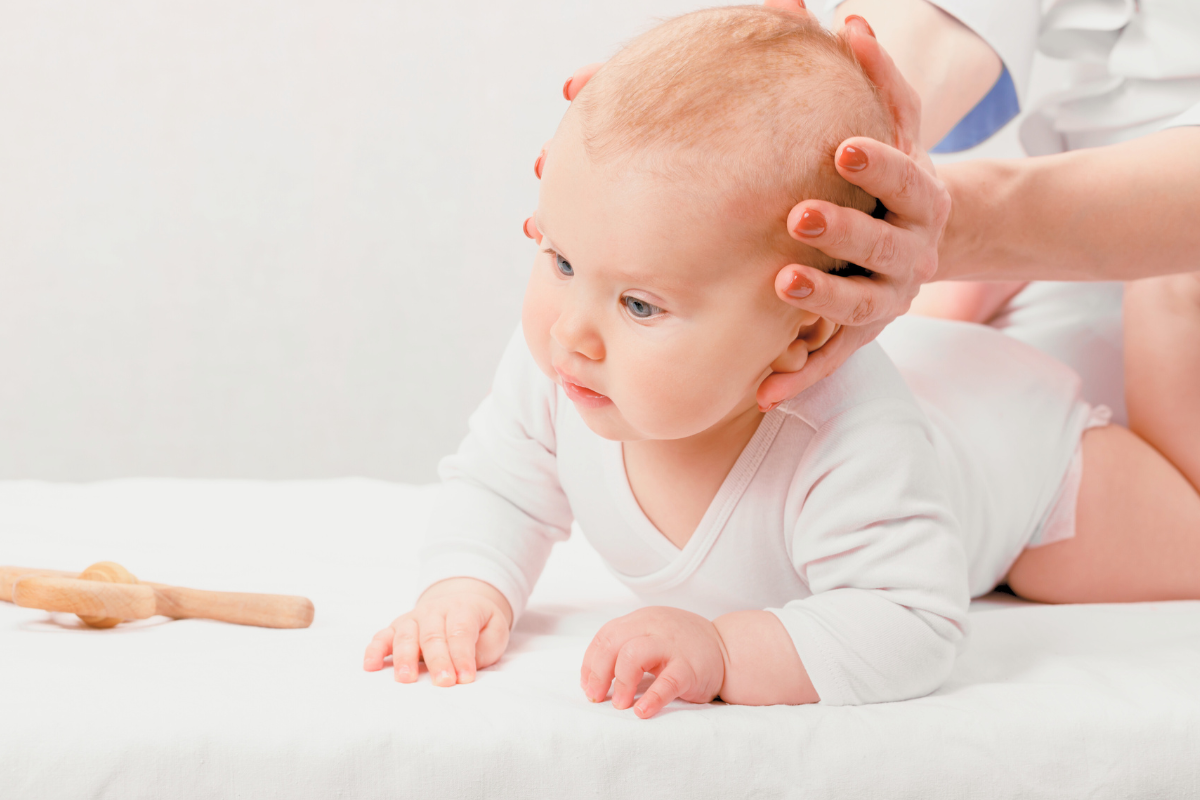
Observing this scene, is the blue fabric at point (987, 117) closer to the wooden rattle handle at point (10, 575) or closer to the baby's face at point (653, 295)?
the baby's face at point (653, 295)

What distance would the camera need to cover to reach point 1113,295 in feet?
4.06

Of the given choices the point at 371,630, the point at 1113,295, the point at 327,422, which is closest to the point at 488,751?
the point at 371,630

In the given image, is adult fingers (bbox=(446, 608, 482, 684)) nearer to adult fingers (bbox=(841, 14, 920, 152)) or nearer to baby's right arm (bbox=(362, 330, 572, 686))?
baby's right arm (bbox=(362, 330, 572, 686))

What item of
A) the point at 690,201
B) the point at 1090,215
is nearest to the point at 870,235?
the point at 690,201

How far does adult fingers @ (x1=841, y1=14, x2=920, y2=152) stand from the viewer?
2.17 feet

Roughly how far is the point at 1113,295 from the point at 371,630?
0.99 meters

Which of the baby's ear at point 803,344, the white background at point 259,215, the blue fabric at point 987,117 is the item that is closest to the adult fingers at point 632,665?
the baby's ear at point 803,344

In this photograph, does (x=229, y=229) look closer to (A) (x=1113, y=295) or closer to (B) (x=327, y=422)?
(B) (x=327, y=422)

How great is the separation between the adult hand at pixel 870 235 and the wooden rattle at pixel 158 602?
0.43 m

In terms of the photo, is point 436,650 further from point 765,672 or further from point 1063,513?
point 1063,513

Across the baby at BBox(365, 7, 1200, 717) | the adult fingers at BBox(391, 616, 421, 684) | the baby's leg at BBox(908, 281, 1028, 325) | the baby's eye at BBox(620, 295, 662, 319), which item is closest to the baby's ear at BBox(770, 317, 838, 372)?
the baby at BBox(365, 7, 1200, 717)

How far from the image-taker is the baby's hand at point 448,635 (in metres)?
0.68

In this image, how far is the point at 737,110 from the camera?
0.60 metres

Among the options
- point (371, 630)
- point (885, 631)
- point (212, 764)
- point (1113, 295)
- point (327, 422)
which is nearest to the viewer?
point (212, 764)
